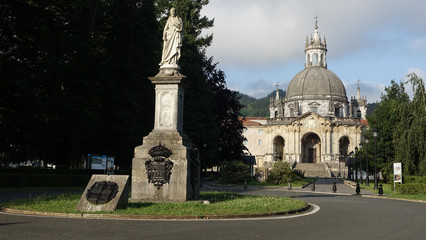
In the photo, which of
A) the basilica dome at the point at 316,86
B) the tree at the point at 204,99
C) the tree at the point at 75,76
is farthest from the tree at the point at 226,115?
the basilica dome at the point at 316,86

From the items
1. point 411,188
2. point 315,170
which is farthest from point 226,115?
point 315,170

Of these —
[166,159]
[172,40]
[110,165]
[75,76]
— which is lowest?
[110,165]

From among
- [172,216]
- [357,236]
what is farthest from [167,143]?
[357,236]

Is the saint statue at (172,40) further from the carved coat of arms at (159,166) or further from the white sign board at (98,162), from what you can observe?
the white sign board at (98,162)

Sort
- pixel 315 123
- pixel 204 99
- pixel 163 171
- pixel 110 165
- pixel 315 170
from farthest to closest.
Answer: pixel 315 123
pixel 315 170
pixel 204 99
pixel 110 165
pixel 163 171

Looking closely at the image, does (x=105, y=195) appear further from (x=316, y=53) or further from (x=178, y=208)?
(x=316, y=53)

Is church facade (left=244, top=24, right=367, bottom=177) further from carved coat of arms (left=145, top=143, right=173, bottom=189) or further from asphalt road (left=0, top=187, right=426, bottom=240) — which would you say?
asphalt road (left=0, top=187, right=426, bottom=240)

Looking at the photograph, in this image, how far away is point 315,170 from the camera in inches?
3068

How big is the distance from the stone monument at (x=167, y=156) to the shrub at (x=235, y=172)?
27.6 m

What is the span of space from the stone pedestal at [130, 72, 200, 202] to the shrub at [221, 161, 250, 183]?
2779 centimetres

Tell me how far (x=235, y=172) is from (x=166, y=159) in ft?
96.3

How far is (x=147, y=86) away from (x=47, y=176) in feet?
40.9

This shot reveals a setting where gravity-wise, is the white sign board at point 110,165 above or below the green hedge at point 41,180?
above

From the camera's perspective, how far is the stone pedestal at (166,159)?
15.4m
